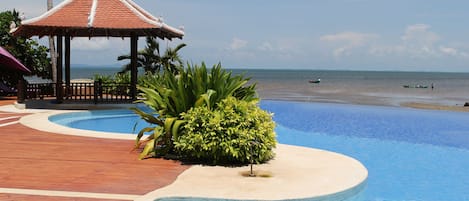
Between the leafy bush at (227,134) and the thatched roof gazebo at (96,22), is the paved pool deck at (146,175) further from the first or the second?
the thatched roof gazebo at (96,22)

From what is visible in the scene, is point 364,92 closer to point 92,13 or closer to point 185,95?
point 92,13

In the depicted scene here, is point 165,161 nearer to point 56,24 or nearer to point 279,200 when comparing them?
point 279,200

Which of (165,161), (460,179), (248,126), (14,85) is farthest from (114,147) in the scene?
(14,85)

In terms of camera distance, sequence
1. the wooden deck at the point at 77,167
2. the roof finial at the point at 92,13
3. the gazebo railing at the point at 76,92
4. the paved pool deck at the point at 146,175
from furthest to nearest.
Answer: the gazebo railing at the point at 76,92
the roof finial at the point at 92,13
the wooden deck at the point at 77,167
the paved pool deck at the point at 146,175

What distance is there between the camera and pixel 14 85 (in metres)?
23.9

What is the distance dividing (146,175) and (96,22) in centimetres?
1117

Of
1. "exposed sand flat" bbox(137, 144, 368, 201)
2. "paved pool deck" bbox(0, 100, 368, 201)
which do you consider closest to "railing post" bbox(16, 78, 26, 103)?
"paved pool deck" bbox(0, 100, 368, 201)

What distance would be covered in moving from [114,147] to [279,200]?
175 inches

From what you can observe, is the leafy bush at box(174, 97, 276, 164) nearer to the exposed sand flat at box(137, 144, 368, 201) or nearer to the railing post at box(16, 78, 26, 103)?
the exposed sand flat at box(137, 144, 368, 201)

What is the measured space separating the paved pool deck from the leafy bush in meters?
0.27

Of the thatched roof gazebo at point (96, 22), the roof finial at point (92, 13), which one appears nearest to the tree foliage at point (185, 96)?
the thatched roof gazebo at point (96, 22)

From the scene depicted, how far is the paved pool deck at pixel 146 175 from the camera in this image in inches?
243

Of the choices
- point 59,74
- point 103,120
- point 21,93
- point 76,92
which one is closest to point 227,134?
point 103,120

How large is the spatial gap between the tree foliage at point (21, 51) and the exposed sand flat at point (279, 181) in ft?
62.0
